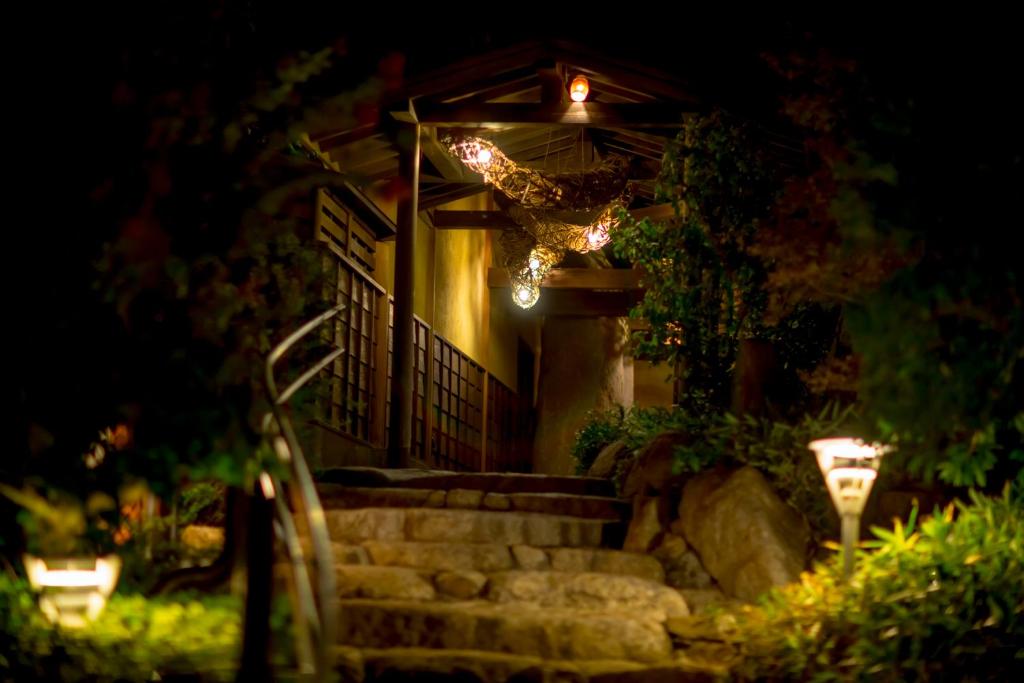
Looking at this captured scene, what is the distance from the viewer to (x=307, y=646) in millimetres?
4516

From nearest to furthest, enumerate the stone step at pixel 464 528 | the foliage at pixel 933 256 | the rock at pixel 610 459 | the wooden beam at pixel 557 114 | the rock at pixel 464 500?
the foliage at pixel 933 256, the stone step at pixel 464 528, the rock at pixel 464 500, the rock at pixel 610 459, the wooden beam at pixel 557 114

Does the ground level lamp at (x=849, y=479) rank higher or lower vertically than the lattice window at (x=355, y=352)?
lower

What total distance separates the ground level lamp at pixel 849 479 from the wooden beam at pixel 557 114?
5.33 metres

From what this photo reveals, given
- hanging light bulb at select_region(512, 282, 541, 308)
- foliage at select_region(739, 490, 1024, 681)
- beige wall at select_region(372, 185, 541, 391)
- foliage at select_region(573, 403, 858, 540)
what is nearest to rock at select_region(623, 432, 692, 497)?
foliage at select_region(573, 403, 858, 540)

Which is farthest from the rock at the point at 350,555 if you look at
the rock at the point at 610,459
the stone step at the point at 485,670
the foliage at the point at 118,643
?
the rock at the point at 610,459

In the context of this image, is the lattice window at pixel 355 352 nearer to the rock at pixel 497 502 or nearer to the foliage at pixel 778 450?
the rock at pixel 497 502

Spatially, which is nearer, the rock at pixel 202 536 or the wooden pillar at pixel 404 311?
the rock at pixel 202 536

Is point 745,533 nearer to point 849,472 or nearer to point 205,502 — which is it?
point 849,472

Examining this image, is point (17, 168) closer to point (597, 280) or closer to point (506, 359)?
point (597, 280)

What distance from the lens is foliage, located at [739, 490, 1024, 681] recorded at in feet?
20.4

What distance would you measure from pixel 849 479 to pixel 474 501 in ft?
10.8

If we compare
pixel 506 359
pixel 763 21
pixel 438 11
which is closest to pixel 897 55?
pixel 763 21

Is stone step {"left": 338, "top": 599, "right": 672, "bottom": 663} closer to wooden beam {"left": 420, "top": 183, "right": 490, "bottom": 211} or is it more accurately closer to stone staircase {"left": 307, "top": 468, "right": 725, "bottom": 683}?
stone staircase {"left": 307, "top": 468, "right": 725, "bottom": 683}

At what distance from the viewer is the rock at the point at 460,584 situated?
7.49m
